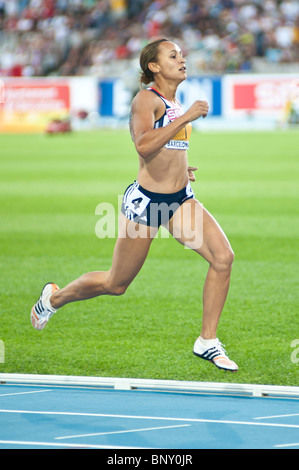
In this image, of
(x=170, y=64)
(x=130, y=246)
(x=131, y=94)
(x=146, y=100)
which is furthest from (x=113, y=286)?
(x=131, y=94)

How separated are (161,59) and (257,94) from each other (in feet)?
86.4

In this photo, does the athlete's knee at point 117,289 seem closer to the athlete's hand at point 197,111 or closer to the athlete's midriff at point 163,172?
the athlete's midriff at point 163,172

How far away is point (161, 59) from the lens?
5.78 meters

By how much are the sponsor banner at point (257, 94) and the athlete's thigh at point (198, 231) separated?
25965 mm

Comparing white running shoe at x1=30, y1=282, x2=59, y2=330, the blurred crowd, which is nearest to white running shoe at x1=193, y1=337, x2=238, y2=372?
white running shoe at x1=30, y1=282, x2=59, y2=330

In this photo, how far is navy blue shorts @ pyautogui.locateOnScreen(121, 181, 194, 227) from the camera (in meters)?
5.71

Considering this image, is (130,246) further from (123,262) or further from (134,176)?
(134,176)

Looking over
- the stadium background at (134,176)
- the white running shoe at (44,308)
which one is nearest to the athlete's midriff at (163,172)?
the white running shoe at (44,308)

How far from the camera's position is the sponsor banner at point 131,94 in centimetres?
3241

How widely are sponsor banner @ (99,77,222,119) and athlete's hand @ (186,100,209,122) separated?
26.0 m

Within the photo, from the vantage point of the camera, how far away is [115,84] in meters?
34.5

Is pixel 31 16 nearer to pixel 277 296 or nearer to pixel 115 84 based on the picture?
pixel 115 84

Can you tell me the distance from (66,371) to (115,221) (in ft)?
28.1

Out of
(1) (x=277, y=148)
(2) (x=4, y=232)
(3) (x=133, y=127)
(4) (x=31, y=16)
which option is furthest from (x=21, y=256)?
(4) (x=31, y=16)
